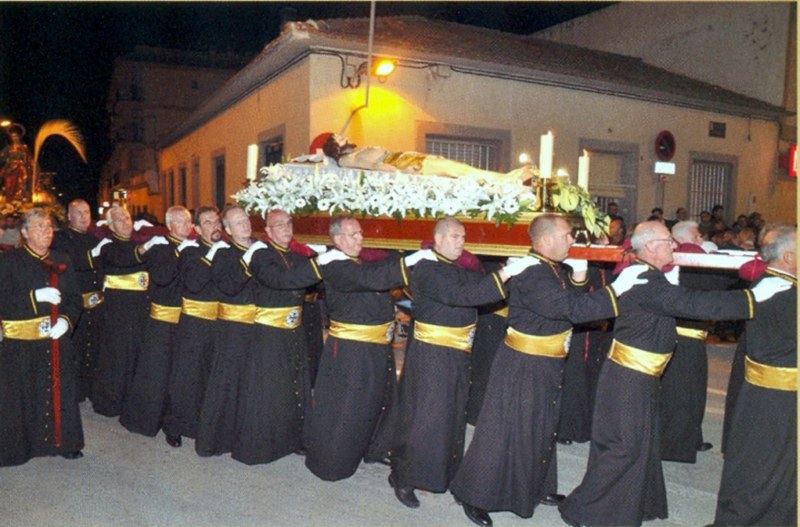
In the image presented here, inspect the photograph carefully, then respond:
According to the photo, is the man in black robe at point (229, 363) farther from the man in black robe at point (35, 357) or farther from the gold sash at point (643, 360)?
the gold sash at point (643, 360)

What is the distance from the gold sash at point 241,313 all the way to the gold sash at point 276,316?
0.13 meters

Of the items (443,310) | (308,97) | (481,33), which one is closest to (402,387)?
(443,310)

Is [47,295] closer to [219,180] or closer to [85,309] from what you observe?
[85,309]

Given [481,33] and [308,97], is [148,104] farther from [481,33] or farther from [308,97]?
[308,97]

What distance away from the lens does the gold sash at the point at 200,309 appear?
17.5ft

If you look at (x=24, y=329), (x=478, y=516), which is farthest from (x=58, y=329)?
(x=478, y=516)

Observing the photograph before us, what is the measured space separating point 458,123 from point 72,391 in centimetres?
754

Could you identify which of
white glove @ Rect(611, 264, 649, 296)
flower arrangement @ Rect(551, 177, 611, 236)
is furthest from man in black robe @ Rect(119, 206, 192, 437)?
white glove @ Rect(611, 264, 649, 296)

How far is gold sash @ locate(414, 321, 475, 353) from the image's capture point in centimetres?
424

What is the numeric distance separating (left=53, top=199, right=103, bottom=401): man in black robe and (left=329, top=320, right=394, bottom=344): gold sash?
10.4 feet

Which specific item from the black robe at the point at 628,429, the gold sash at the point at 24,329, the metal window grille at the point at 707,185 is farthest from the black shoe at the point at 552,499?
the metal window grille at the point at 707,185

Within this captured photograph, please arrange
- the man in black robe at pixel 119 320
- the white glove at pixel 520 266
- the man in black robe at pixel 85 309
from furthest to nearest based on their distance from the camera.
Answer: the man in black robe at pixel 85 309, the man in black robe at pixel 119 320, the white glove at pixel 520 266

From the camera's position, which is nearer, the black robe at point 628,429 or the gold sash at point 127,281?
the black robe at point 628,429

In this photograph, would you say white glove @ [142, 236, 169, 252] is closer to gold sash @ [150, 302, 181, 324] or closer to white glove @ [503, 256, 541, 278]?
gold sash @ [150, 302, 181, 324]
